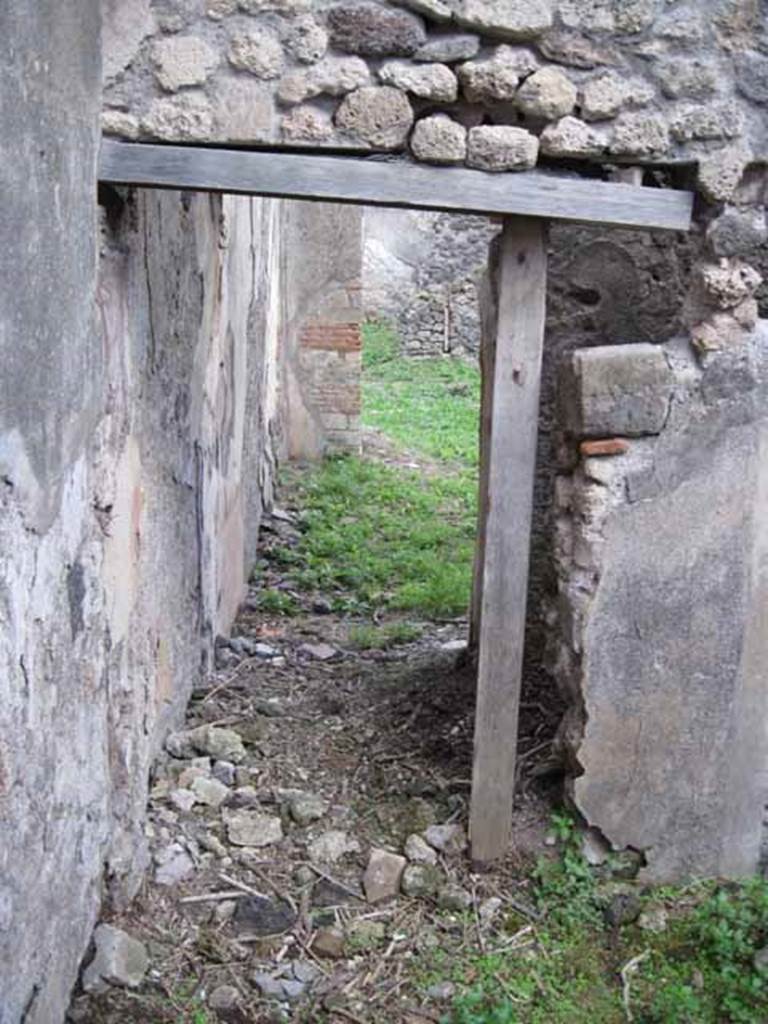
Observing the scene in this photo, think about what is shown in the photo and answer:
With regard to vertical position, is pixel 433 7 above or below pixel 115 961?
above

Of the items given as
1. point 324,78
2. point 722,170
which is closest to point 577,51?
point 722,170

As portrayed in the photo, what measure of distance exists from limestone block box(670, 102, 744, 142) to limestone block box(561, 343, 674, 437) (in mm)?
536

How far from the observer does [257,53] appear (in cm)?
273

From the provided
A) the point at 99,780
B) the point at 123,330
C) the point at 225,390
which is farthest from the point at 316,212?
the point at 99,780

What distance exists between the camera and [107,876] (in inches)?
123

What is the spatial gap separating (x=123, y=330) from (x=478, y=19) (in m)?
1.18

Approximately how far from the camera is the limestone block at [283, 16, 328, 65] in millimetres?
2736

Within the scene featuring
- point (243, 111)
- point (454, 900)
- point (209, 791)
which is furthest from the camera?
point (209, 791)

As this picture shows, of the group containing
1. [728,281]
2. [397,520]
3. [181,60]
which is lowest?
[397,520]

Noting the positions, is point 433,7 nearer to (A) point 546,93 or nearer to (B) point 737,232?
(A) point 546,93

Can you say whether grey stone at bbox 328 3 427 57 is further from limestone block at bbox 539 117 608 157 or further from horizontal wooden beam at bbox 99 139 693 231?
limestone block at bbox 539 117 608 157

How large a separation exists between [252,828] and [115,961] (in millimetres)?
724

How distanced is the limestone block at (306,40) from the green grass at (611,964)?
2135 millimetres

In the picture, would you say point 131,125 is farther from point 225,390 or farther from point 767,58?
point 225,390
